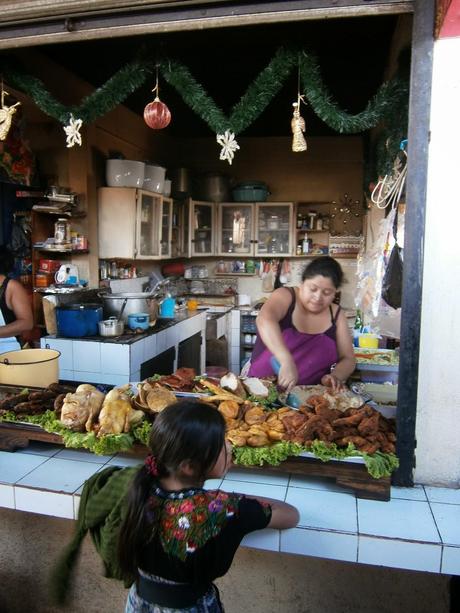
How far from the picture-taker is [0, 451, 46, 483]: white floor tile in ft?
6.25

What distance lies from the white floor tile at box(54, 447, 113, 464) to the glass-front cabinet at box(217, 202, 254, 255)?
5.41m

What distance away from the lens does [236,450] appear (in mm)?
1817

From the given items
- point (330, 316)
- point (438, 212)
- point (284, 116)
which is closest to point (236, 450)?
point (438, 212)

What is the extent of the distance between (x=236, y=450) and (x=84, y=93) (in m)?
4.59

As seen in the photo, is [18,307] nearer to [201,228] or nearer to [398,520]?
[398,520]

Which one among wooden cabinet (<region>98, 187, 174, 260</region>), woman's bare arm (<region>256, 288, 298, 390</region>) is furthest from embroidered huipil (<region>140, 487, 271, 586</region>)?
wooden cabinet (<region>98, 187, 174, 260</region>)

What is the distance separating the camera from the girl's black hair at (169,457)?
122 centimetres

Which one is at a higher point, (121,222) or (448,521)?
(121,222)

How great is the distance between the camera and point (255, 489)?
1.81 m

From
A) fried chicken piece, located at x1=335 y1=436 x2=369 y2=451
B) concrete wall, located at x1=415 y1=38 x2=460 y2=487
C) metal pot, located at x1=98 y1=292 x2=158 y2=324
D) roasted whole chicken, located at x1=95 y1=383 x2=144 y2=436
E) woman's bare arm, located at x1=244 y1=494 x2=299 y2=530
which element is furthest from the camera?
metal pot, located at x1=98 y1=292 x2=158 y2=324

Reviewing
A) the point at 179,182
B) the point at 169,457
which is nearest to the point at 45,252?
the point at 179,182

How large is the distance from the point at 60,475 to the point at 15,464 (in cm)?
24

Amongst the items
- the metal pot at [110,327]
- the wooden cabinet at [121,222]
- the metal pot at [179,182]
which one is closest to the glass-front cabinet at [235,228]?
the metal pot at [179,182]

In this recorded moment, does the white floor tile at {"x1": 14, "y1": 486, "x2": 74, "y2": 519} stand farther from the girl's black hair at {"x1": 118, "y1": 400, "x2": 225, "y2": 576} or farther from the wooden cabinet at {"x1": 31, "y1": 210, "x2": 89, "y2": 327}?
the wooden cabinet at {"x1": 31, "y1": 210, "x2": 89, "y2": 327}
